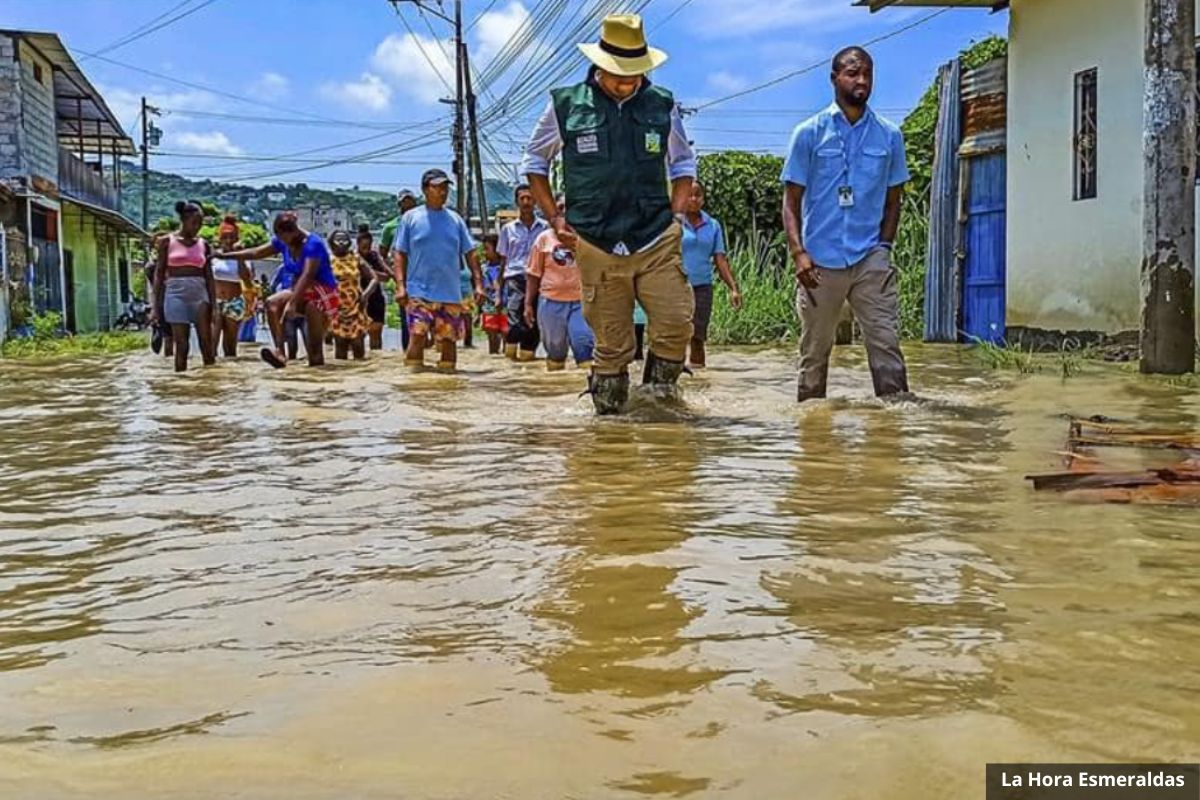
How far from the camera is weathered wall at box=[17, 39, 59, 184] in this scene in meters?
23.6

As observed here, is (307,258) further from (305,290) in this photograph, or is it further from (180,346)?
(180,346)

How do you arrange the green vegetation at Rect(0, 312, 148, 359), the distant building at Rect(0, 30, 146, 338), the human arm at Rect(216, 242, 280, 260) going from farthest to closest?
the distant building at Rect(0, 30, 146, 338)
the green vegetation at Rect(0, 312, 148, 359)
the human arm at Rect(216, 242, 280, 260)

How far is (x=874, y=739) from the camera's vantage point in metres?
1.64

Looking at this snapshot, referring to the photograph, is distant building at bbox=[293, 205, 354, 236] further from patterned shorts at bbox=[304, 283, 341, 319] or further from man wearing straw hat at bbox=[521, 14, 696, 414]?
man wearing straw hat at bbox=[521, 14, 696, 414]

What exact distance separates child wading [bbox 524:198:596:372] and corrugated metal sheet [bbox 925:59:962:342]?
18.2 feet

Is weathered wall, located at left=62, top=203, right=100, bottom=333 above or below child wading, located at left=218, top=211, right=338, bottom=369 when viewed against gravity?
above

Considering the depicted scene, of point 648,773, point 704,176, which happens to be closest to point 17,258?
point 704,176

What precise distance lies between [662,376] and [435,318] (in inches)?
156

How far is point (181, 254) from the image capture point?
1027cm

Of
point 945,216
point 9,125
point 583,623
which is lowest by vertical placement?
point 583,623

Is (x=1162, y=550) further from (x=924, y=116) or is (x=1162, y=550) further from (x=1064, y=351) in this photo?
(x=924, y=116)

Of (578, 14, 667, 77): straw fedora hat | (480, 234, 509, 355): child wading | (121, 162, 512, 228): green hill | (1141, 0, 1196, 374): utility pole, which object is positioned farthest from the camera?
(121, 162, 512, 228): green hill

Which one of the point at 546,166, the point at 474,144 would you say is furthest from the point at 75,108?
the point at 546,166

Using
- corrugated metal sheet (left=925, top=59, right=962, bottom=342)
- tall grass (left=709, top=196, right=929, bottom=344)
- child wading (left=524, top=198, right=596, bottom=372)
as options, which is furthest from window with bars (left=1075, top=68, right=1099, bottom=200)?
child wading (left=524, top=198, right=596, bottom=372)
